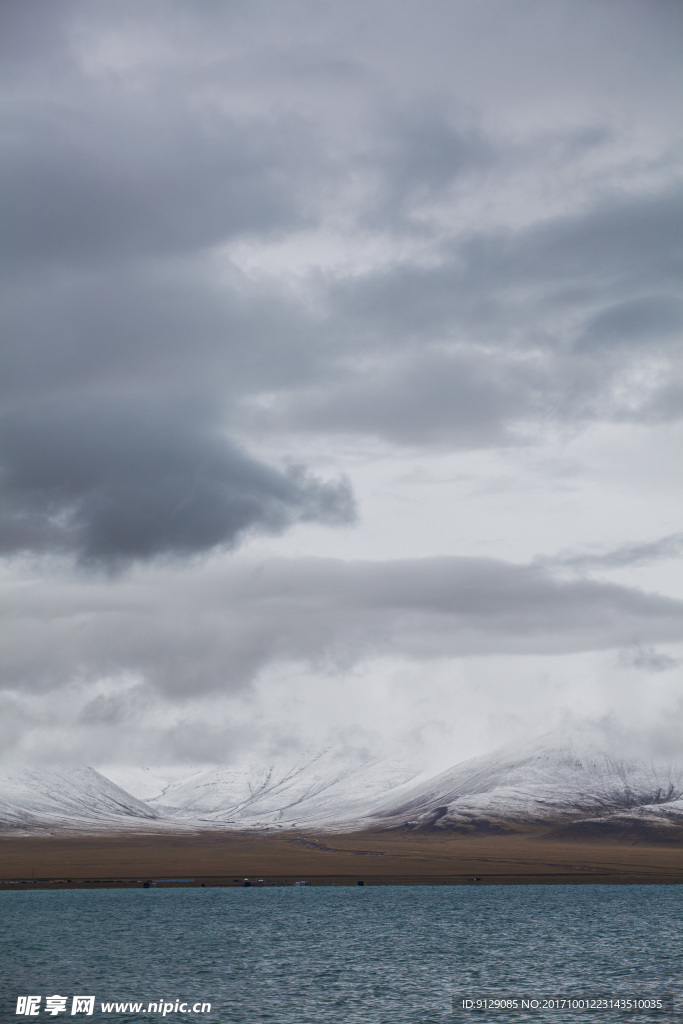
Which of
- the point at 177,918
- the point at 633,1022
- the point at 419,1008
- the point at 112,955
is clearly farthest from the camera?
the point at 177,918

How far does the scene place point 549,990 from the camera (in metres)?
91.8

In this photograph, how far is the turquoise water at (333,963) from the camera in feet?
273

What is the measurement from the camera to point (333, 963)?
112m

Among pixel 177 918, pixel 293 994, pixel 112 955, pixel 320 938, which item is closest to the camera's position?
pixel 293 994

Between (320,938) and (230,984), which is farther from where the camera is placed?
(320,938)

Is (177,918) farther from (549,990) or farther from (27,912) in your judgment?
(549,990)

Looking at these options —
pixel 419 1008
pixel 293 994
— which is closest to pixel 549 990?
pixel 419 1008

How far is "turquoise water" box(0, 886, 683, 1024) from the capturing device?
83.2m

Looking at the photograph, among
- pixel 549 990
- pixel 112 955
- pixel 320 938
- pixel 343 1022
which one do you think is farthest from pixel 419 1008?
pixel 320 938

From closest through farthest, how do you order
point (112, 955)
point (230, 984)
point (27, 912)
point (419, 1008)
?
point (419, 1008) < point (230, 984) < point (112, 955) < point (27, 912)

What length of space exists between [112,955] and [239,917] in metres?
70.9

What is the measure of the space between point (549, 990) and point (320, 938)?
2220 inches

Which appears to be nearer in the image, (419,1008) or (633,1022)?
(633,1022)

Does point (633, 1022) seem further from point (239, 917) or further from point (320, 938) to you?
point (239, 917)
